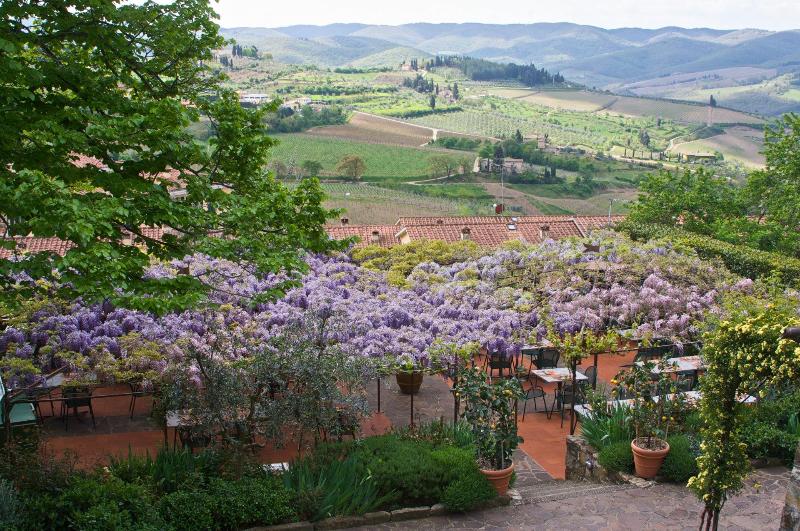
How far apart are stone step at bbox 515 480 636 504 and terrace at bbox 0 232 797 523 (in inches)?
2.0

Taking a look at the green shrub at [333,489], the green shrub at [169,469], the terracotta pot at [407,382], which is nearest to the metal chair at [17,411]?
the green shrub at [169,469]

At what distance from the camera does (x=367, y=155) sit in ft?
313

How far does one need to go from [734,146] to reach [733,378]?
428 feet

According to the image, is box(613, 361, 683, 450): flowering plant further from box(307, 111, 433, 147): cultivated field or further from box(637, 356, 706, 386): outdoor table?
box(307, 111, 433, 147): cultivated field

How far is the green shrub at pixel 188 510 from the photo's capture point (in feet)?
28.4

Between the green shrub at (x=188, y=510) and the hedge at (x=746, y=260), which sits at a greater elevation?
the hedge at (x=746, y=260)

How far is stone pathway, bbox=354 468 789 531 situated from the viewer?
31.2ft

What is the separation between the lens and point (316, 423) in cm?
1053

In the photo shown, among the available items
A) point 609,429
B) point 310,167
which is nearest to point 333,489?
point 609,429

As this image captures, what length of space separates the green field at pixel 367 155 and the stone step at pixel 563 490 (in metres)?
74.0

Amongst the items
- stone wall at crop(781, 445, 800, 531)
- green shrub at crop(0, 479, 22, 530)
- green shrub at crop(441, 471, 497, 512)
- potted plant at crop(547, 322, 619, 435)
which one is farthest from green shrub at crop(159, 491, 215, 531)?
potted plant at crop(547, 322, 619, 435)

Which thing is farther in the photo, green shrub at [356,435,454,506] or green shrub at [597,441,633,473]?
green shrub at [597,441,633,473]

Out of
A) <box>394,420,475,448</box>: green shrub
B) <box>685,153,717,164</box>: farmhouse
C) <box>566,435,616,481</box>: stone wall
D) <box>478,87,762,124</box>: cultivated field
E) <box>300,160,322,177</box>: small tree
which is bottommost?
<box>685,153,717,164</box>: farmhouse

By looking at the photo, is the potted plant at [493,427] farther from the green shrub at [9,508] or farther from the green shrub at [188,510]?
the green shrub at [9,508]
